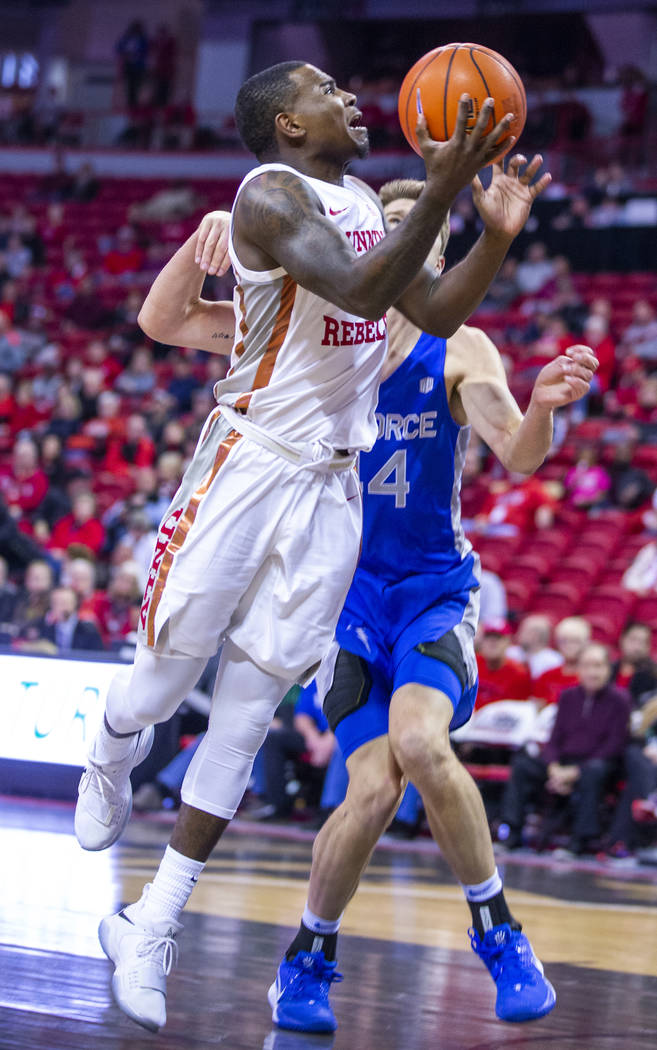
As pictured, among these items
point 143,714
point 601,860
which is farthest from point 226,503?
point 601,860

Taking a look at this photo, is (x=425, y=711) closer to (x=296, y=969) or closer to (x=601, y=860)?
(x=296, y=969)

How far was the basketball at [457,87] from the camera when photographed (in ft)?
11.1

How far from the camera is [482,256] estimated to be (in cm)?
328

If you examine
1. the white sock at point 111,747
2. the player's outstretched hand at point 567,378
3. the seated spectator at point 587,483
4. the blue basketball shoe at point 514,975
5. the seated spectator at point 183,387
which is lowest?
the seated spectator at point 183,387

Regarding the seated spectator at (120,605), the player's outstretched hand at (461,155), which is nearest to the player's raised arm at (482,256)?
the player's outstretched hand at (461,155)

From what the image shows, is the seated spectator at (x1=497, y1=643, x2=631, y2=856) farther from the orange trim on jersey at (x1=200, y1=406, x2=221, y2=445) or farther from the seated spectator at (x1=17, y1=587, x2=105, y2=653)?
the orange trim on jersey at (x1=200, y1=406, x2=221, y2=445)

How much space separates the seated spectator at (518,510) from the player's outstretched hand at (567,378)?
28.6ft

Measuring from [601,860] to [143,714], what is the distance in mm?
6004

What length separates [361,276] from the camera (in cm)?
299

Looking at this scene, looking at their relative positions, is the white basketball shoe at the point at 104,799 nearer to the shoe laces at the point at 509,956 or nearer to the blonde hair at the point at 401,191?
the shoe laces at the point at 509,956

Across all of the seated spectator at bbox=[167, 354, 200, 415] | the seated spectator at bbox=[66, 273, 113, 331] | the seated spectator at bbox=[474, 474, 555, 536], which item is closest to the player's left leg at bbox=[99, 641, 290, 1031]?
the seated spectator at bbox=[474, 474, 555, 536]

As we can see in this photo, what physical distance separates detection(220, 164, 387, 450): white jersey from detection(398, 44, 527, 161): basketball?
0.86ft

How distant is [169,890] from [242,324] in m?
1.36

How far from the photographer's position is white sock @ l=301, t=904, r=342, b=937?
3873 millimetres
